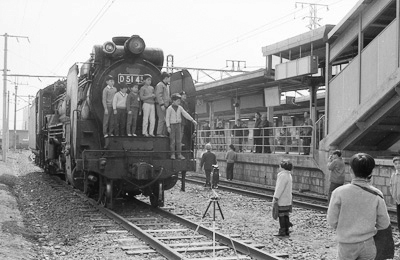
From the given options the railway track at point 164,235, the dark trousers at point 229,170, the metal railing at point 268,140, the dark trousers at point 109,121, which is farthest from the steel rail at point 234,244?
the dark trousers at point 229,170

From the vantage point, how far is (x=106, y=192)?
36.7 ft

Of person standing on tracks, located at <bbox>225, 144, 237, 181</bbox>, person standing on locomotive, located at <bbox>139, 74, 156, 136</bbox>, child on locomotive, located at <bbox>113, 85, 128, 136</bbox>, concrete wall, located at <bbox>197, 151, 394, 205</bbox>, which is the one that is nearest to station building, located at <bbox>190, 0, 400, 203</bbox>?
concrete wall, located at <bbox>197, 151, 394, 205</bbox>

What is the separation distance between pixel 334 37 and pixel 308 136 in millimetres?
3320

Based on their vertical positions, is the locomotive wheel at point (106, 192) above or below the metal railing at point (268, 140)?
below

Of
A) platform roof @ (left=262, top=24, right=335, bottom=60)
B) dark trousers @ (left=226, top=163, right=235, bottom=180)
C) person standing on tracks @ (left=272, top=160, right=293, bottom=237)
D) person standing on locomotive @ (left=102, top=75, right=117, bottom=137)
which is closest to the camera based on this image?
person standing on tracks @ (left=272, top=160, right=293, bottom=237)

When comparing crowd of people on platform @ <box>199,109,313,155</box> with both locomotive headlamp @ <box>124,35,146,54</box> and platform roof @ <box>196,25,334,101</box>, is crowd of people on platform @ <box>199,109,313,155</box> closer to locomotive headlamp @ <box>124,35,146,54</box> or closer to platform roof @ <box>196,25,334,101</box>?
platform roof @ <box>196,25,334,101</box>

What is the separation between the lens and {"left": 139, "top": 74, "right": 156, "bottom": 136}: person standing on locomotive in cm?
1147

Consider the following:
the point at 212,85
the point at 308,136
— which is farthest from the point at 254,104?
the point at 308,136

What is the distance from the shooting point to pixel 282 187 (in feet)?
28.7

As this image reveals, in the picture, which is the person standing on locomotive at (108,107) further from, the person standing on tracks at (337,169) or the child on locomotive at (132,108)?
the person standing on tracks at (337,169)

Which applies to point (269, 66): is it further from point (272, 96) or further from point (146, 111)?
point (146, 111)

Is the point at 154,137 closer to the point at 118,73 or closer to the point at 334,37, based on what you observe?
the point at 118,73

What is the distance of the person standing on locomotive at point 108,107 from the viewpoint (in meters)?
11.1

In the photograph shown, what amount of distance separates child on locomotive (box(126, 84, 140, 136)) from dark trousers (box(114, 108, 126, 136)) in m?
0.09
